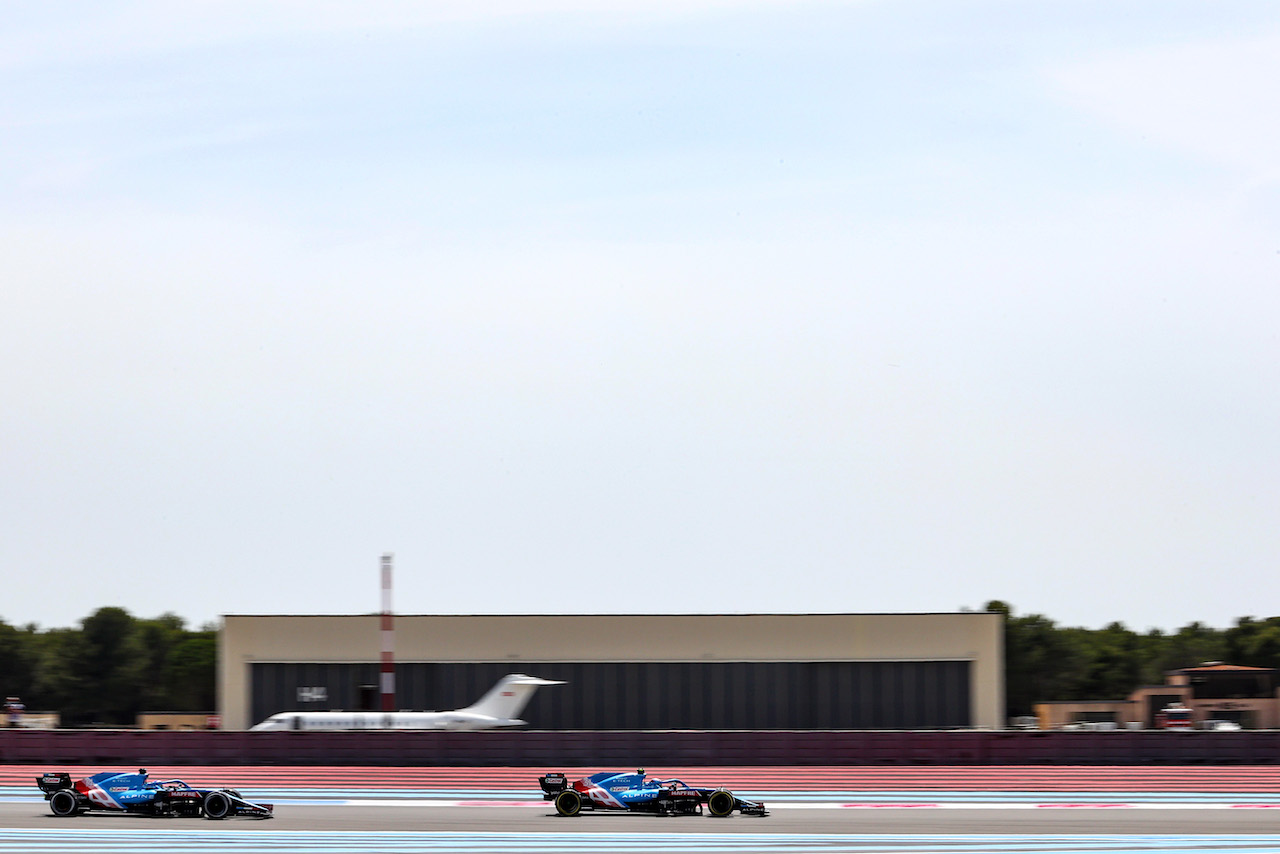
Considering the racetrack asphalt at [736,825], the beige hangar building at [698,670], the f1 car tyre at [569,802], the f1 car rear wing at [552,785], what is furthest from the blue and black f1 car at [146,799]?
the beige hangar building at [698,670]

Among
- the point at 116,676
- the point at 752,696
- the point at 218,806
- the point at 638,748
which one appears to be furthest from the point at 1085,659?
the point at 218,806

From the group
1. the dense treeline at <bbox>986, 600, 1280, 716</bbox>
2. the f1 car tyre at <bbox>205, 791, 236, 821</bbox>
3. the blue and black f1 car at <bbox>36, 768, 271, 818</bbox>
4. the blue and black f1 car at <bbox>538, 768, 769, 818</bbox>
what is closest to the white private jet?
the blue and black f1 car at <bbox>36, 768, 271, 818</bbox>

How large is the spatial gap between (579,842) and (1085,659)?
136 metres

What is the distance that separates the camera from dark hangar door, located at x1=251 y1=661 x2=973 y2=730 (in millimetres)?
53031

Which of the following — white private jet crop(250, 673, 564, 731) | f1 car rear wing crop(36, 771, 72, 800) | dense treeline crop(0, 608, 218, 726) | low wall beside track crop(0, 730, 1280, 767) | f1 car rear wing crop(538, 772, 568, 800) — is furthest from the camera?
dense treeline crop(0, 608, 218, 726)

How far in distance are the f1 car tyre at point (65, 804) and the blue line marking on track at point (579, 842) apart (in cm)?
135

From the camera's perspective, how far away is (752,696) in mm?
53250

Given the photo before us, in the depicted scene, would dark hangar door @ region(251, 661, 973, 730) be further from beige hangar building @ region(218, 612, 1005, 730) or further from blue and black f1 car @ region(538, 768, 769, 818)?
blue and black f1 car @ region(538, 768, 769, 818)

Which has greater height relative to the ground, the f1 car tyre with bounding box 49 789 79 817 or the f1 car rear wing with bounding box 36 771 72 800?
the f1 car rear wing with bounding box 36 771 72 800

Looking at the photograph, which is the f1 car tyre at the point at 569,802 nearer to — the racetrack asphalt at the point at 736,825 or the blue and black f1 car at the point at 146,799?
the racetrack asphalt at the point at 736,825

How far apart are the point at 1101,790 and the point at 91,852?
65.3 feet

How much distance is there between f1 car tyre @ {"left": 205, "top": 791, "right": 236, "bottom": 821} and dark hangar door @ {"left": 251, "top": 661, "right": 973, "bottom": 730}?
2700 cm

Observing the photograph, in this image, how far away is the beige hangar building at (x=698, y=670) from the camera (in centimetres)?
5309

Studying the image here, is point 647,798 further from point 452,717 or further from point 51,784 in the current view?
point 452,717
